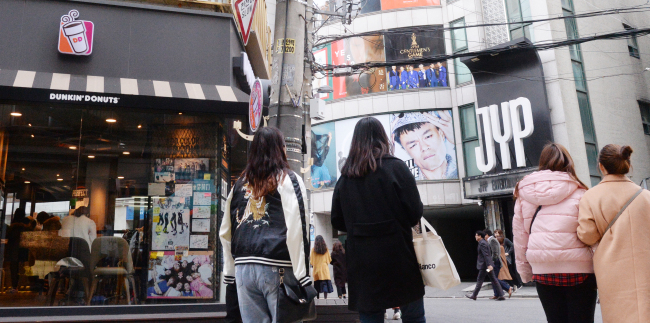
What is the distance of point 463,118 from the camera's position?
22.1 meters

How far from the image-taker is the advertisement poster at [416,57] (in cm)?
2294

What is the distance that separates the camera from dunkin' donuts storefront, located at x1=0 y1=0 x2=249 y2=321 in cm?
727

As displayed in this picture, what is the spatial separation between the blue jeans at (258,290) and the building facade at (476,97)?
14385mm

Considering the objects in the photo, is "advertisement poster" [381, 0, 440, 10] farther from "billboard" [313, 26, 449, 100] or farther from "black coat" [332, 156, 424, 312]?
"black coat" [332, 156, 424, 312]

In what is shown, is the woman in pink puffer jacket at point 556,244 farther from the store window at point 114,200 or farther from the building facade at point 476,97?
the building facade at point 476,97

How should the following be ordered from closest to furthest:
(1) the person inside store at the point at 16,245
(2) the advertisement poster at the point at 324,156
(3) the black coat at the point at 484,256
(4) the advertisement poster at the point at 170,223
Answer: (1) the person inside store at the point at 16,245 < (4) the advertisement poster at the point at 170,223 < (3) the black coat at the point at 484,256 < (2) the advertisement poster at the point at 324,156

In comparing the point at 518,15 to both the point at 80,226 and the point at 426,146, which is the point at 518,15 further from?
the point at 80,226

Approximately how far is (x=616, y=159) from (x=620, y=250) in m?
0.66

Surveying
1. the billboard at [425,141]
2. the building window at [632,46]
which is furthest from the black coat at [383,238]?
the building window at [632,46]

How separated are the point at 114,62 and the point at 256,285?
591 cm

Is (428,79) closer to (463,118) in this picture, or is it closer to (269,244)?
(463,118)

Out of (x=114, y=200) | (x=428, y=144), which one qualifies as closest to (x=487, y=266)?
(x=114, y=200)

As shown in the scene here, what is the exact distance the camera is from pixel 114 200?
7.88m

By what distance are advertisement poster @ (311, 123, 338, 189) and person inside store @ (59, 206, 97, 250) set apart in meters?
17.0
